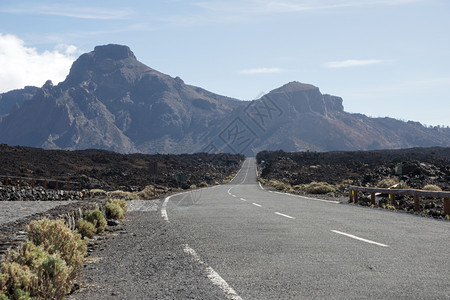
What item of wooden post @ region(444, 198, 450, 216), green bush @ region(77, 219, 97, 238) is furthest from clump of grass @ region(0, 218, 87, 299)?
wooden post @ region(444, 198, 450, 216)

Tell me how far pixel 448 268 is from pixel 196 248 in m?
4.39

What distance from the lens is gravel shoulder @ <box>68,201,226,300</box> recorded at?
5.89m

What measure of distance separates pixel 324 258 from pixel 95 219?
6881mm

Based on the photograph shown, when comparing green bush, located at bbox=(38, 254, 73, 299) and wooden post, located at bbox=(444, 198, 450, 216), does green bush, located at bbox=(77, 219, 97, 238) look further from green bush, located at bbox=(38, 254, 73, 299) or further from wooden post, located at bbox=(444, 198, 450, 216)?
wooden post, located at bbox=(444, 198, 450, 216)

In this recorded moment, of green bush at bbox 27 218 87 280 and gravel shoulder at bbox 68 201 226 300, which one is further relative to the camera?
green bush at bbox 27 218 87 280

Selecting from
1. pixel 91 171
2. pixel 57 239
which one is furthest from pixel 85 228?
pixel 91 171

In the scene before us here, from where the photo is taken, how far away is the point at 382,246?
8.65 meters

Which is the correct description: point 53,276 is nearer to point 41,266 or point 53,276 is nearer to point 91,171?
point 41,266

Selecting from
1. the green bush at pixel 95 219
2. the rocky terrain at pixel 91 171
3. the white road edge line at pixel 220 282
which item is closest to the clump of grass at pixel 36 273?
the white road edge line at pixel 220 282

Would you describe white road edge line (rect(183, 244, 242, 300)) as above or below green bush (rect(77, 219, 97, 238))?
above

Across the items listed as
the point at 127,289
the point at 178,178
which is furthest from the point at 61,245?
the point at 178,178

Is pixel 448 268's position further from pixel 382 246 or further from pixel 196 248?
pixel 196 248

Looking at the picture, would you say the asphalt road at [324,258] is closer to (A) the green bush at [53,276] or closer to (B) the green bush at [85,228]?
(A) the green bush at [53,276]

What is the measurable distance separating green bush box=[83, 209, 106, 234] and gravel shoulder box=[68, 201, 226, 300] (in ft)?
2.48
